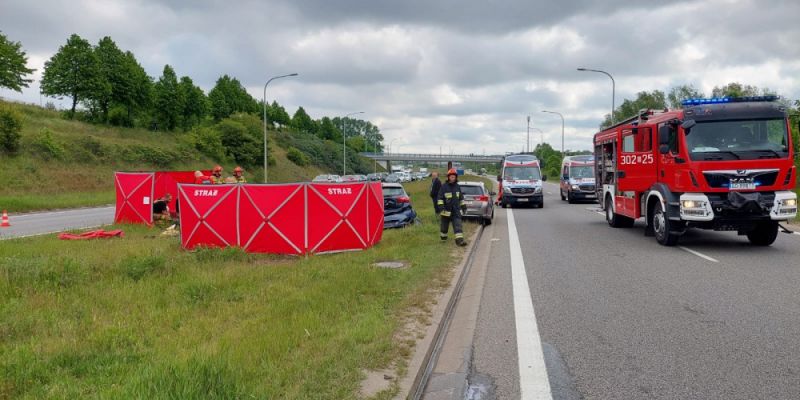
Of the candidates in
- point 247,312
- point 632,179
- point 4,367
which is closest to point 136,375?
point 4,367

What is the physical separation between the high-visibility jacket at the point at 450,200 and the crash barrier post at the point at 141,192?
812 centimetres

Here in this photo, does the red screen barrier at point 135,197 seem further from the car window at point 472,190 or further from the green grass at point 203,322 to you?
the car window at point 472,190

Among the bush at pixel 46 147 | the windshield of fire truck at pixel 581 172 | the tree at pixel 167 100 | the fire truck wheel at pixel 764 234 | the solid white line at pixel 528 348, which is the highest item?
the tree at pixel 167 100

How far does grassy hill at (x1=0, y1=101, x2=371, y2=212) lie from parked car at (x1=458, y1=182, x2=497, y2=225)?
778 inches

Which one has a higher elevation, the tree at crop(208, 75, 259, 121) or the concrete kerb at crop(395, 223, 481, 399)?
the tree at crop(208, 75, 259, 121)

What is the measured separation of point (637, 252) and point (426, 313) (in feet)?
22.0

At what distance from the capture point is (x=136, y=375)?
4133mm

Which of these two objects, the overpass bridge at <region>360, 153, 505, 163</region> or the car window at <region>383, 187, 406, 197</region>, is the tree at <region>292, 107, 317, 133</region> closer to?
the overpass bridge at <region>360, 153, 505, 163</region>

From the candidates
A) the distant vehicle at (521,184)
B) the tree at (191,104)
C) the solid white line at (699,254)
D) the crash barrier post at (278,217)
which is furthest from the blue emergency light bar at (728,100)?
the tree at (191,104)

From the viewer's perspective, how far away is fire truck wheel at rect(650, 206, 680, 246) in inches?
465

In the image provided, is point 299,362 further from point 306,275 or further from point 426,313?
point 306,275

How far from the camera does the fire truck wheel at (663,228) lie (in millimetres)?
11812

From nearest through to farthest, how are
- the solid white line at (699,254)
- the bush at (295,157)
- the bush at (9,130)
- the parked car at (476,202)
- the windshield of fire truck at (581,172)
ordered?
the solid white line at (699,254), the parked car at (476,202), the windshield of fire truck at (581,172), the bush at (9,130), the bush at (295,157)

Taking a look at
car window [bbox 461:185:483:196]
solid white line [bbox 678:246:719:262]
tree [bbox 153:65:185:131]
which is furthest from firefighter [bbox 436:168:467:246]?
tree [bbox 153:65:185:131]
